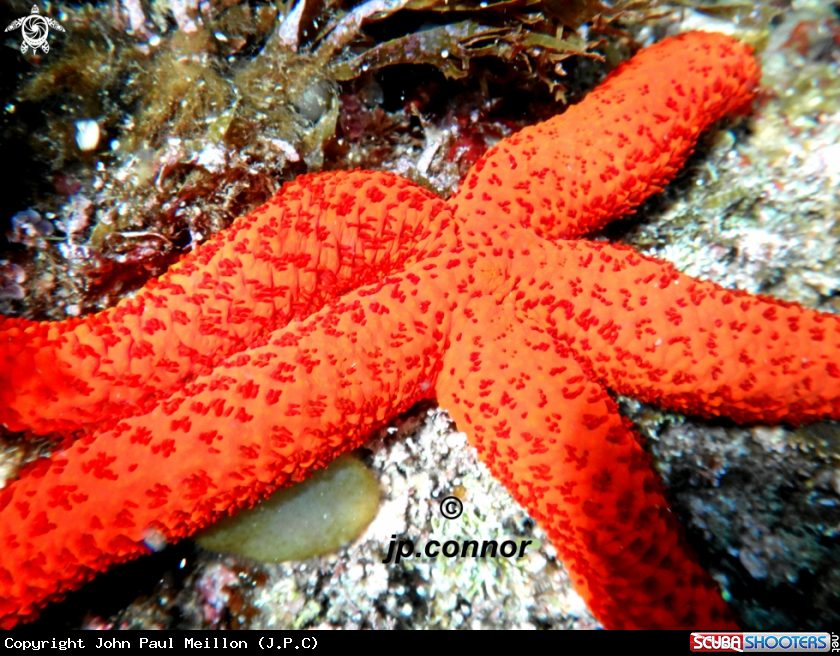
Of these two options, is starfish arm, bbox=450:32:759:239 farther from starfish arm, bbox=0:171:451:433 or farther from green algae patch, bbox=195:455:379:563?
green algae patch, bbox=195:455:379:563

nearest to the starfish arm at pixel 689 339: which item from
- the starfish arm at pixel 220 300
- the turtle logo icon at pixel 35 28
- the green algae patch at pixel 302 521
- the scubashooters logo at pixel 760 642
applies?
the starfish arm at pixel 220 300

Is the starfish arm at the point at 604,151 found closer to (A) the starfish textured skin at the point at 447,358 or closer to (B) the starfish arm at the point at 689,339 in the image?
(A) the starfish textured skin at the point at 447,358

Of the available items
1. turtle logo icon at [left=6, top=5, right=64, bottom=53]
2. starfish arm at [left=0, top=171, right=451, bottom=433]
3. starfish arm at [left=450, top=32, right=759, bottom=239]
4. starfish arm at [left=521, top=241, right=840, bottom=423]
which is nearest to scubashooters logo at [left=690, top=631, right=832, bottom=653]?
starfish arm at [left=521, top=241, right=840, bottom=423]

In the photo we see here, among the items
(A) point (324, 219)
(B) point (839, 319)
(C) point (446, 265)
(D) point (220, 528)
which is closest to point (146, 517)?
(D) point (220, 528)

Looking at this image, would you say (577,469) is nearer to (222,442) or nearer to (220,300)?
(222,442)

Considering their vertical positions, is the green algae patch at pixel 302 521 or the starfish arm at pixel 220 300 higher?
the starfish arm at pixel 220 300
